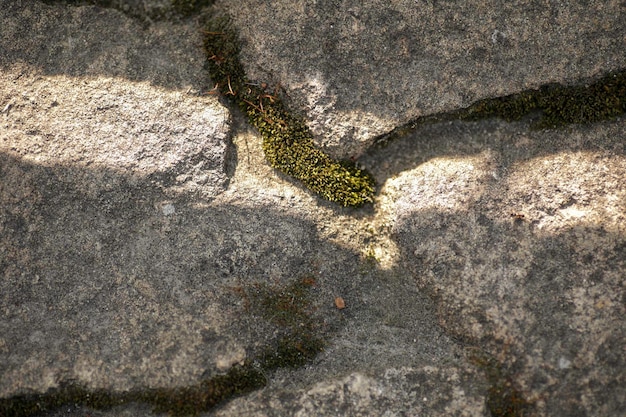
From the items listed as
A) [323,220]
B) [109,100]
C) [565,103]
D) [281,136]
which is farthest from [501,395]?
[109,100]

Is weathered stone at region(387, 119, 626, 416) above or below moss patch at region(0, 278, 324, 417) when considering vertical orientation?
above

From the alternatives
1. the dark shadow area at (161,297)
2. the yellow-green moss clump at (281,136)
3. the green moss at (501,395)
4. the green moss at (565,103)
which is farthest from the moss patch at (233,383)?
the green moss at (565,103)

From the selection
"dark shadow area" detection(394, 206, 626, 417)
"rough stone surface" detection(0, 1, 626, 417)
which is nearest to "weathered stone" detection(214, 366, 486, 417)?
"rough stone surface" detection(0, 1, 626, 417)

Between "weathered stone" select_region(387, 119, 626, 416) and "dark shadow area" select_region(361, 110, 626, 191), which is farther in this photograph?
"dark shadow area" select_region(361, 110, 626, 191)

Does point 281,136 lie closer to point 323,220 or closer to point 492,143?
point 323,220

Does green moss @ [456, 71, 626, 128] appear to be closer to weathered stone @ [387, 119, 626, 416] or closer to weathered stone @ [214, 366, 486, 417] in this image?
weathered stone @ [387, 119, 626, 416]

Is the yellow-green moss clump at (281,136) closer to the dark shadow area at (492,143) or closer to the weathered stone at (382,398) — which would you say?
the dark shadow area at (492,143)

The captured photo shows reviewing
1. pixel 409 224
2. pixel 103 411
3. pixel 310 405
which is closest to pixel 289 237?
pixel 409 224

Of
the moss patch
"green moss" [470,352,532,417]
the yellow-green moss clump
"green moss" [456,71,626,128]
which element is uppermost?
"green moss" [456,71,626,128]
